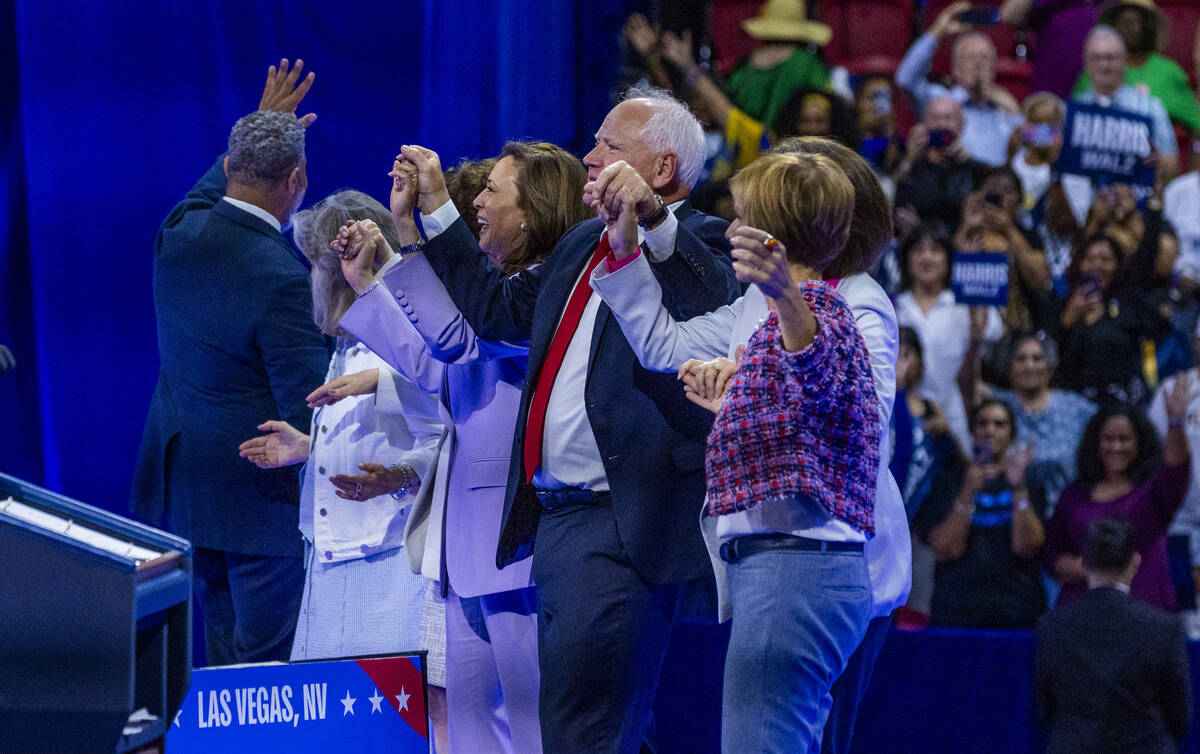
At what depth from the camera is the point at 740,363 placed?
2.13 metres

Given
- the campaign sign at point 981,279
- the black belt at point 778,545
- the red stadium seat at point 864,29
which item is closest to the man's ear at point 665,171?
the black belt at point 778,545

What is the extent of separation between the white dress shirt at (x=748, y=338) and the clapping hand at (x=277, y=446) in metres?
1.34

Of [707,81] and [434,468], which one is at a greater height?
[707,81]

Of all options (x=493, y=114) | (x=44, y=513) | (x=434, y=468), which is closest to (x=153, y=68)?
(x=493, y=114)

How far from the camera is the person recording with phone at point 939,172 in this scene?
17.0ft

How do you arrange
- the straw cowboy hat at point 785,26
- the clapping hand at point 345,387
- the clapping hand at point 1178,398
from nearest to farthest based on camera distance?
the clapping hand at point 345,387 → the clapping hand at point 1178,398 → the straw cowboy hat at point 785,26

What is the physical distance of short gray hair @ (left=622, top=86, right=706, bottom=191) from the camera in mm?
2631

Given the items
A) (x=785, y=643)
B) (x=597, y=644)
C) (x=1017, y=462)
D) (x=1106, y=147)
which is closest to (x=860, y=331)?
(x=785, y=643)

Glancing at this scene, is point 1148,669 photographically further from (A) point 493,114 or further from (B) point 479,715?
(A) point 493,114

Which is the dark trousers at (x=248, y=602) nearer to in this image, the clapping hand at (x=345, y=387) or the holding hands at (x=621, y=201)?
the clapping hand at (x=345, y=387)

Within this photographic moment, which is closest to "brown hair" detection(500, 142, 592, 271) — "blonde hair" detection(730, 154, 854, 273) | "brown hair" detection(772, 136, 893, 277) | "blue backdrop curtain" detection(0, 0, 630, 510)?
"brown hair" detection(772, 136, 893, 277)

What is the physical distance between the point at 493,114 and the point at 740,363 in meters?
2.17

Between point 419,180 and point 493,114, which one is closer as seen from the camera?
point 419,180

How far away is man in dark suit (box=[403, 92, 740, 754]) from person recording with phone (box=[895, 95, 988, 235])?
2.64 meters
